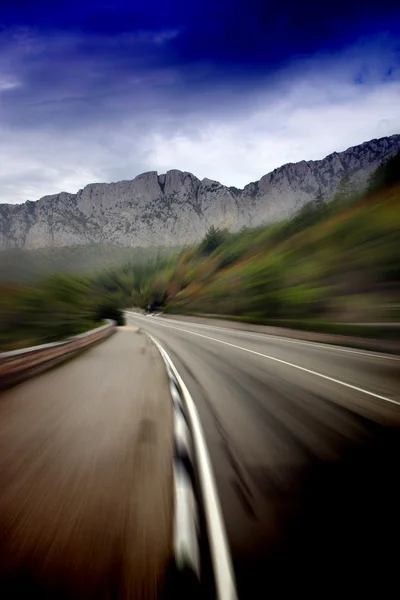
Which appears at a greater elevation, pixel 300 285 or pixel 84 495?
pixel 300 285

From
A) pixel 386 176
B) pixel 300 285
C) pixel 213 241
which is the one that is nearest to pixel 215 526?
pixel 300 285

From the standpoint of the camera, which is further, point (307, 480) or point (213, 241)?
point (213, 241)

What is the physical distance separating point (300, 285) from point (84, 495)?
35.5m

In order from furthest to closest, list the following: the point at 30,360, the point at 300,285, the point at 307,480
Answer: the point at 300,285 < the point at 30,360 < the point at 307,480

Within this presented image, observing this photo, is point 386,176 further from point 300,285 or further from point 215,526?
point 215,526

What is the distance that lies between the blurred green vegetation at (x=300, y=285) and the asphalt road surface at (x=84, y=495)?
489 cm

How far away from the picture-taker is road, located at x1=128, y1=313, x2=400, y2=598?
2020 mm

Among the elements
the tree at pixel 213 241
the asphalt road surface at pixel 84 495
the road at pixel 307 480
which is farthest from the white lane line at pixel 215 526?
the tree at pixel 213 241

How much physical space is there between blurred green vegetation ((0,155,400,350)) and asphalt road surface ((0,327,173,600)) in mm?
4889

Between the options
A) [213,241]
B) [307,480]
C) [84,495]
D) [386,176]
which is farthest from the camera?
[213,241]

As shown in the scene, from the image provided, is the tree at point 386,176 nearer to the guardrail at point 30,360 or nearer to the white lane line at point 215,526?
the guardrail at point 30,360

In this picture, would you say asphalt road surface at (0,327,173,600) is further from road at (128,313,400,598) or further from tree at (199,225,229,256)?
tree at (199,225,229,256)

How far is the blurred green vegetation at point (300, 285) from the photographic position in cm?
1172

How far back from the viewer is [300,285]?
36.1m
